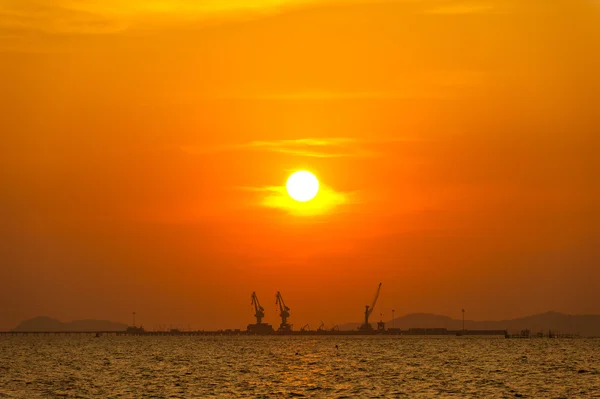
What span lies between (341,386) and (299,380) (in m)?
15.2

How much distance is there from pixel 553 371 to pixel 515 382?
37193 millimetres

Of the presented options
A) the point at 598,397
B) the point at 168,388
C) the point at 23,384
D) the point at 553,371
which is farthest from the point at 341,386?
the point at 553,371

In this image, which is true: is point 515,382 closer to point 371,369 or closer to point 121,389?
point 371,369

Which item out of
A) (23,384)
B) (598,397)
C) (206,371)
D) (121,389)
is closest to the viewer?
(598,397)

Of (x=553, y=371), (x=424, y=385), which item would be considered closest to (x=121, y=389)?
(x=424, y=385)

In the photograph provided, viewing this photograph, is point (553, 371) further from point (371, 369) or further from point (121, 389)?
point (121, 389)

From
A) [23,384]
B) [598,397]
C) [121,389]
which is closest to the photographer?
[598,397]

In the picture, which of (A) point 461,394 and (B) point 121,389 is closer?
(A) point 461,394

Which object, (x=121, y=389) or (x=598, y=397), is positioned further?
(x=121, y=389)

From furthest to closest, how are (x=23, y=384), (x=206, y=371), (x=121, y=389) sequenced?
(x=206, y=371)
(x=23, y=384)
(x=121, y=389)

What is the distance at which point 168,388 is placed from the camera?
462ft

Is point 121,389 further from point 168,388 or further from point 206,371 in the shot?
point 206,371

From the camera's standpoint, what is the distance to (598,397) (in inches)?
5113

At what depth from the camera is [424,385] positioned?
147 meters
